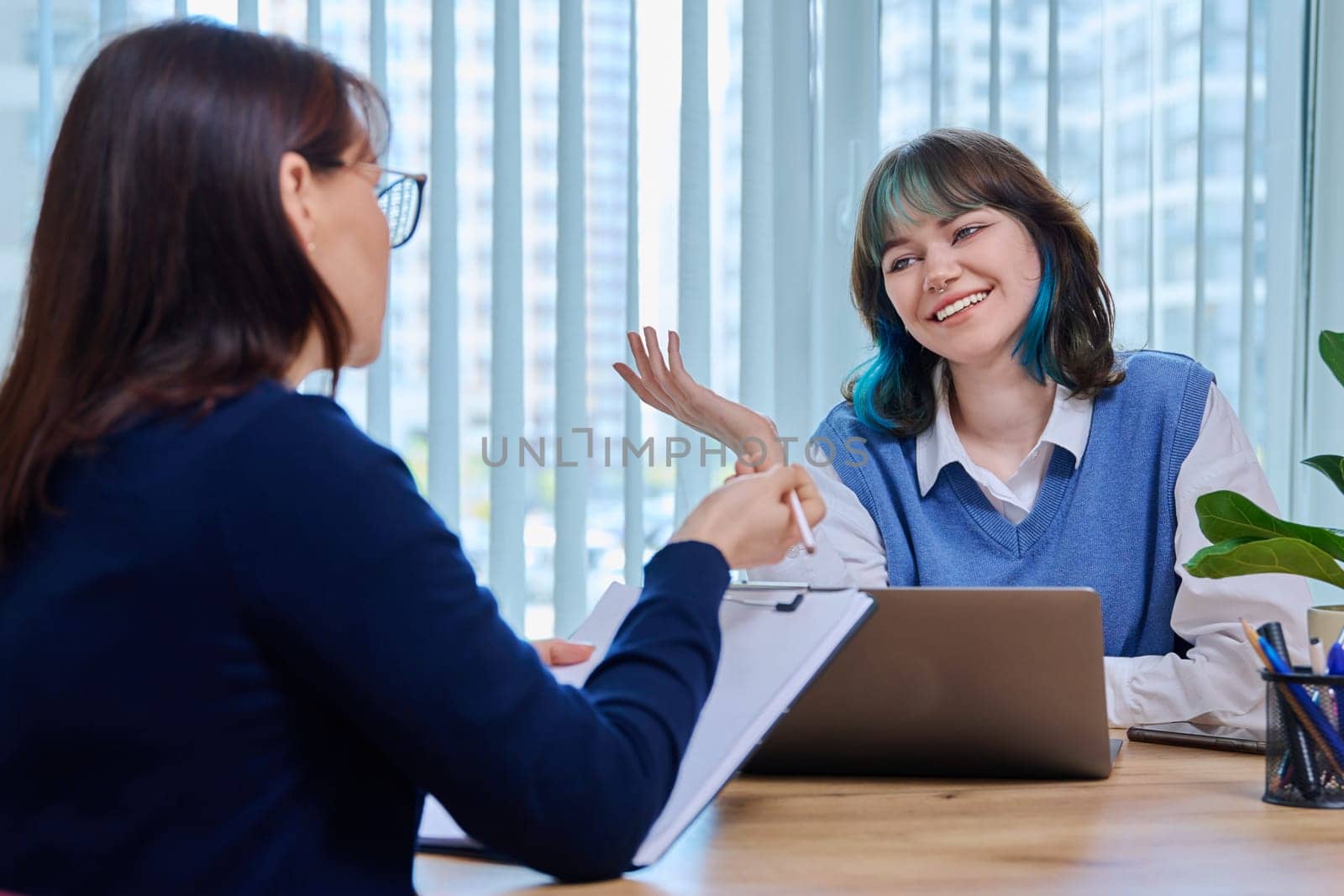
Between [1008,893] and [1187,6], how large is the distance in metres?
2.34

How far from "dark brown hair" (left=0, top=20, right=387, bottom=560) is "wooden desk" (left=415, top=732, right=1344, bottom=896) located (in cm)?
34

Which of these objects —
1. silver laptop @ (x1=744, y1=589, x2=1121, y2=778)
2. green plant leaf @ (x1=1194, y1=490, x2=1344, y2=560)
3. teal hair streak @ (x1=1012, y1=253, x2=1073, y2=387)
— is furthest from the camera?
teal hair streak @ (x1=1012, y1=253, x2=1073, y2=387)

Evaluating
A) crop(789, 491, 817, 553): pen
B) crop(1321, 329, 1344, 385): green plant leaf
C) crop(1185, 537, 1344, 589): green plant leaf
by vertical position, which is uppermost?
crop(1321, 329, 1344, 385): green plant leaf

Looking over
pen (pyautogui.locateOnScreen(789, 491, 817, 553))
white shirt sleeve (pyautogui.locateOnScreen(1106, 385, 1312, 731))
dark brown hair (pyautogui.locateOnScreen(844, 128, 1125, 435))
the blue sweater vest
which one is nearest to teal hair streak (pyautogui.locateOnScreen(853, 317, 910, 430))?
dark brown hair (pyautogui.locateOnScreen(844, 128, 1125, 435))

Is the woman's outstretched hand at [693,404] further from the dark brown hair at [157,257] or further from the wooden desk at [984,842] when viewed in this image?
the dark brown hair at [157,257]

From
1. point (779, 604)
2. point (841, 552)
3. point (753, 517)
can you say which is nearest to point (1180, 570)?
point (841, 552)

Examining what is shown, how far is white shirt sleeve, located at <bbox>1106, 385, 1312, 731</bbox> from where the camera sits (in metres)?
1.29

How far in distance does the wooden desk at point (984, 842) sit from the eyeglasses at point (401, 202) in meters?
0.44

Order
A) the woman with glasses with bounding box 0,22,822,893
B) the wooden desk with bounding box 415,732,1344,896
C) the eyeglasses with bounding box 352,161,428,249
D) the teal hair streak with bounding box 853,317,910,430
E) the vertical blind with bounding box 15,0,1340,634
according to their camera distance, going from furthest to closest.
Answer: the vertical blind with bounding box 15,0,1340,634 → the teal hair streak with bounding box 853,317,910,430 → the eyeglasses with bounding box 352,161,428,249 → the wooden desk with bounding box 415,732,1344,896 → the woman with glasses with bounding box 0,22,822,893

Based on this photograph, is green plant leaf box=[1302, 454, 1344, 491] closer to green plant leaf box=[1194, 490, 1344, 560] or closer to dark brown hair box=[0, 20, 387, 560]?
green plant leaf box=[1194, 490, 1344, 560]

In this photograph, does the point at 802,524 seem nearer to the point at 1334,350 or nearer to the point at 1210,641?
the point at 1334,350

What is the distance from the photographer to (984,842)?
0.84 metres

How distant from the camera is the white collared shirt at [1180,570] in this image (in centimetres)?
131

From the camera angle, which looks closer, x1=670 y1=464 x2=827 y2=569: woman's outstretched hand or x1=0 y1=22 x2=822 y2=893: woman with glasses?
x1=0 y1=22 x2=822 y2=893: woman with glasses
